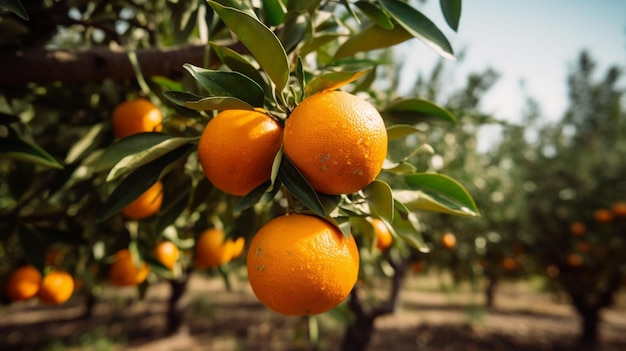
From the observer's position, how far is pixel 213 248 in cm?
138

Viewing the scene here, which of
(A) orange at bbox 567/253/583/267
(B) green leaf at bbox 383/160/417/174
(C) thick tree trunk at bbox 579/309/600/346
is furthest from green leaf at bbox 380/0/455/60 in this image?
(C) thick tree trunk at bbox 579/309/600/346

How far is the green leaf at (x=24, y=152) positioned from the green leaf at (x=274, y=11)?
52 centimetres

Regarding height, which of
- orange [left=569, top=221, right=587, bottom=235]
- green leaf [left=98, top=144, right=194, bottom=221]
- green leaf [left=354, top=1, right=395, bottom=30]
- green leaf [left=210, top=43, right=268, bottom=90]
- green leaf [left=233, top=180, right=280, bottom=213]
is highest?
green leaf [left=354, top=1, right=395, bottom=30]

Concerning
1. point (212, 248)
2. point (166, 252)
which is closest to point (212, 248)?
point (212, 248)

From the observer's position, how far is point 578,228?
4.89 m

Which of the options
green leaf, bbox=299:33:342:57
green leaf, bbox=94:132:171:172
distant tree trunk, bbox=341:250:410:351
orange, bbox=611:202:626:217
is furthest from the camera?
orange, bbox=611:202:626:217

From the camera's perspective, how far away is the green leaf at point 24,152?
0.75 m

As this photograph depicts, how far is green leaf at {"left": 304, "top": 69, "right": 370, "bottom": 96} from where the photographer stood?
1.88 ft

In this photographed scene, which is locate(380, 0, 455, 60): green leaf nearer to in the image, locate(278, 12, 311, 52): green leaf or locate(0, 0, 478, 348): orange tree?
locate(0, 0, 478, 348): orange tree

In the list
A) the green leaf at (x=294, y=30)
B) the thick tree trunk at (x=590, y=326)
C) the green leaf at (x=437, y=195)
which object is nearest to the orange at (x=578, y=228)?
the thick tree trunk at (x=590, y=326)

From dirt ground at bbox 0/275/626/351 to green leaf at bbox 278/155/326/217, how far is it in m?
3.95

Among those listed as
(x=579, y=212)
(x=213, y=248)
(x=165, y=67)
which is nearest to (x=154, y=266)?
(x=213, y=248)

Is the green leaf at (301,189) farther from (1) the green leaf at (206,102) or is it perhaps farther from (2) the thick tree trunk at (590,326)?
(2) the thick tree trunk at (590,326)

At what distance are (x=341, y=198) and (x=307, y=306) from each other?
0.19 m
